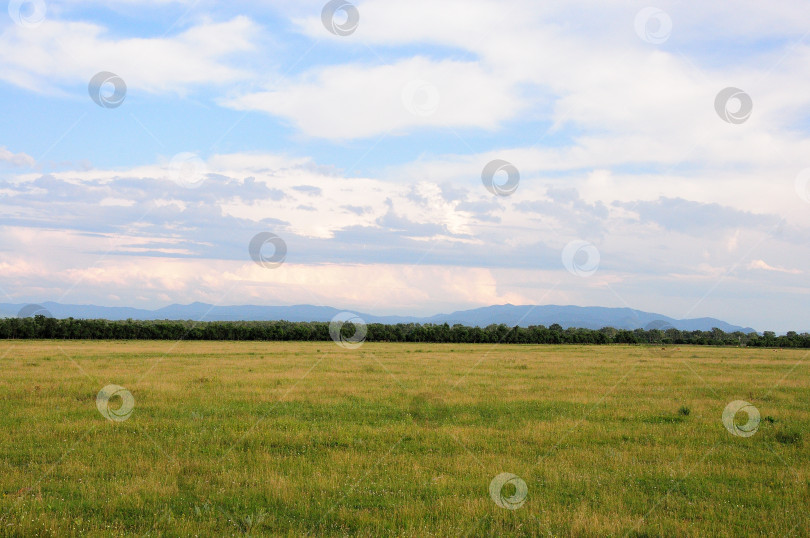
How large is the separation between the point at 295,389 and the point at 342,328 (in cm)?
8569

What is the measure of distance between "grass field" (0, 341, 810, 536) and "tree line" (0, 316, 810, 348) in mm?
77021

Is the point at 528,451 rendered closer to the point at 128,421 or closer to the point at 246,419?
the point at 246,419

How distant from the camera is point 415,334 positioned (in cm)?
10738

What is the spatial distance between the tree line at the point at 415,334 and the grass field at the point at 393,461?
77.0 meters

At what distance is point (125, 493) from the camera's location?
10.3 m

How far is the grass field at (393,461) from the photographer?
9.34 meters

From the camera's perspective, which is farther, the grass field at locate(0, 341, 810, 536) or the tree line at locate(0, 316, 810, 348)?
the tree line at locate(0, 316, 810, 348)

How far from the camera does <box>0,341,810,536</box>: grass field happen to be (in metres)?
9.34

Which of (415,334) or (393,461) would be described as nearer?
(393,461)

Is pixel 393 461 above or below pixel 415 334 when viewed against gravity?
above

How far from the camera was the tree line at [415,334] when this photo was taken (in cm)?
9562

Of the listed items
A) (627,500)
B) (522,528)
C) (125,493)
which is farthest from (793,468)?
(125,493)

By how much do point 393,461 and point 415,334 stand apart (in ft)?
311

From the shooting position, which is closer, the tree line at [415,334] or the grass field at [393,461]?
the grass field at [393,461]
